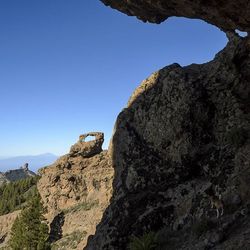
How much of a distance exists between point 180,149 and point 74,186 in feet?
150

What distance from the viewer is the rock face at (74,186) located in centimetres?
6369

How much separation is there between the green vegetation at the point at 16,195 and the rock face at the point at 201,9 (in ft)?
386

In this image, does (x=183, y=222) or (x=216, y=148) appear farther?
(x=216, y=148)

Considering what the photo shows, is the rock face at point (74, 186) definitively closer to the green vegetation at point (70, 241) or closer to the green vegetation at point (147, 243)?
the green vegetation at point (70, 241)

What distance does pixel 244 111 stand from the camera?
2516 cm

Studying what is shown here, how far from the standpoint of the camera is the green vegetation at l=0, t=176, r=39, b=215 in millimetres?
132500

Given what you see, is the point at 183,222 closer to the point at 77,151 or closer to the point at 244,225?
the point at 244,225

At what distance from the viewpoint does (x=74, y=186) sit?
69125mm

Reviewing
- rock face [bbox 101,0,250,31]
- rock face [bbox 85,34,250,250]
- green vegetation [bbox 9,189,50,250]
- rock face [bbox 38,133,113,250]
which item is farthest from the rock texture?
rock face [bbox 101,0,250,31]

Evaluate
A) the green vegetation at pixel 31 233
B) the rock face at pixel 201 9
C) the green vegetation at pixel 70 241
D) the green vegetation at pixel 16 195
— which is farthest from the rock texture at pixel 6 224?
the rock face at pixel 201 9

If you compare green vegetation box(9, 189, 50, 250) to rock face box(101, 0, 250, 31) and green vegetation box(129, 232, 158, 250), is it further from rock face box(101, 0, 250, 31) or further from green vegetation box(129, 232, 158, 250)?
rock face box(101, 0, 250, 31)

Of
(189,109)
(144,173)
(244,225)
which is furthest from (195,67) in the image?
(244,225)

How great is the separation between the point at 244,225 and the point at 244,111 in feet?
31.9

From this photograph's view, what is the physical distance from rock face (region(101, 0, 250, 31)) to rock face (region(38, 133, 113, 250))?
1793 inches
